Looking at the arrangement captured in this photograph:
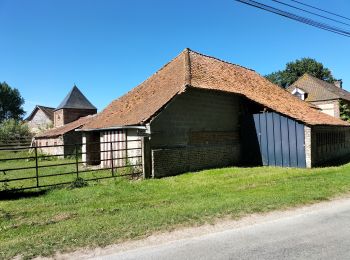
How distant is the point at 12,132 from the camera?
172ft

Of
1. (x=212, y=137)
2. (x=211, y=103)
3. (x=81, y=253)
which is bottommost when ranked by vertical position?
(x=81, y=253)

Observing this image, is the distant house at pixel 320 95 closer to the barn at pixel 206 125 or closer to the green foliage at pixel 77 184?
the barn at pixel 206 125

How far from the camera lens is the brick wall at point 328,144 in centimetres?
1819

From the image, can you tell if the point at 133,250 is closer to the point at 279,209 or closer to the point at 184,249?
the point at 184,249

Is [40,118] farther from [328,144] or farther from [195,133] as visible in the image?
[328,144]

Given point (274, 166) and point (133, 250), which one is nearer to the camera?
point (133, 250)

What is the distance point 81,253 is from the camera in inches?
238

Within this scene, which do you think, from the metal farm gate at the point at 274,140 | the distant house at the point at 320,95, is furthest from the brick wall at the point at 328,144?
the distant house at the point at 320,95

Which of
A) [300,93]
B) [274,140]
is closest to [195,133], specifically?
[274,140]

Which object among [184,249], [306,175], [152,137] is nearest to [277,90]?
[306,175]

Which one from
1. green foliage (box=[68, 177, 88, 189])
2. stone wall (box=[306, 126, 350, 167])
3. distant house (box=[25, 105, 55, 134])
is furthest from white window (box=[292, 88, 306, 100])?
distant house (box=[25, 105, 55, 134])

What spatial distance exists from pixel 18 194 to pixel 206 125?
9688 mm

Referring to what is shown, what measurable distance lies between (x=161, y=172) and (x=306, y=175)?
6.07 meters

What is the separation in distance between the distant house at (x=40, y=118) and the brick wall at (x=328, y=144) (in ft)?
151
